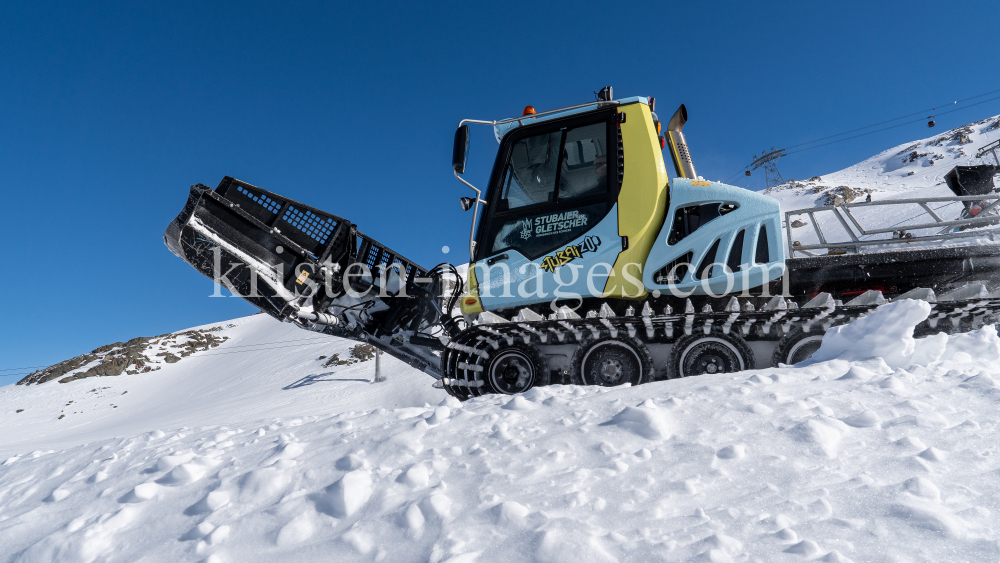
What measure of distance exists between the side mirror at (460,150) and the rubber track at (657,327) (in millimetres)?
1383

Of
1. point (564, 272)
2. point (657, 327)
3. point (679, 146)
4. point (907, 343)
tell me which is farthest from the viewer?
point (679, 146)

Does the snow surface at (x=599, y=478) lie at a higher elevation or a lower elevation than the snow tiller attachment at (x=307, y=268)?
lower

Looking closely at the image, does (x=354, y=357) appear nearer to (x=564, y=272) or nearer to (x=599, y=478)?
(x=564, y=272)

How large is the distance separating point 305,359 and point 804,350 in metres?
17.8

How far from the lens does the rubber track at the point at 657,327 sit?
3891 millimetres

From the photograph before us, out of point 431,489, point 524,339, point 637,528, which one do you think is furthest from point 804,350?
point 431,489

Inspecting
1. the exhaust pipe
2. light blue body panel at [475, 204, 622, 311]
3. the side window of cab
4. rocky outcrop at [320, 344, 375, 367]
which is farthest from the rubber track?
rocky outcrop at [320, 344, 375, 367]

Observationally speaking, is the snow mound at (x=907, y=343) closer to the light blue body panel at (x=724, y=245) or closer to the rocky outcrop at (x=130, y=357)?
the light blue body panel at (x=724, y=245)

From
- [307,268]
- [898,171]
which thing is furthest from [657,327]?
[898,171]

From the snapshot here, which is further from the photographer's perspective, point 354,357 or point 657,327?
point 354,357

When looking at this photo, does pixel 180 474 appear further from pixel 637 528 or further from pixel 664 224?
pixel 664 224

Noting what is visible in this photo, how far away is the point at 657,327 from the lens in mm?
4219

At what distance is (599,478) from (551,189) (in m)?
3.24

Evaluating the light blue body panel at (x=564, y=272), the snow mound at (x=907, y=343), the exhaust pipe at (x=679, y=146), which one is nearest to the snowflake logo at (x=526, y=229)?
the light blue body panel at (x=564, y=272)
